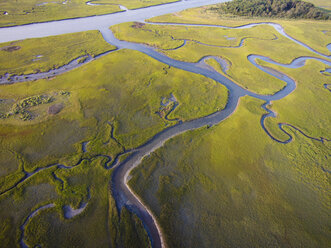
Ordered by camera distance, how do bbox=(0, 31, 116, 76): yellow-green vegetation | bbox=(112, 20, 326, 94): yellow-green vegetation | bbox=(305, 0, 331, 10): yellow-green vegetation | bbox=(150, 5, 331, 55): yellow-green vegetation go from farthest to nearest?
bbox=(305, 0, 331, 10): yellow-green vegetation
bbox=(150, 5, 331, 55): yellow-green vegetation
bbox=(0, 31, 116, 76): yellow-green vegetation
bbox=(112, 20, 326, 94): yellow-green vegetation

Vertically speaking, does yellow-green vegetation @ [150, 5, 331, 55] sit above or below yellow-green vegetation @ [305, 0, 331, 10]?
below

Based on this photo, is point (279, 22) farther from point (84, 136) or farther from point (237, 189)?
point (84, 136)

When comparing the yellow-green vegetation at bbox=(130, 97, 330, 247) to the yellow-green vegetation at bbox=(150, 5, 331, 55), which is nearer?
the yellow-green vegetation at bbox=(130, 97, 330, 247)

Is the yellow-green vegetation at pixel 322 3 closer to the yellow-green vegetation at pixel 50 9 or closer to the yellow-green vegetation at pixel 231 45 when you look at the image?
the yellow-green vegetation at pixel 231 45

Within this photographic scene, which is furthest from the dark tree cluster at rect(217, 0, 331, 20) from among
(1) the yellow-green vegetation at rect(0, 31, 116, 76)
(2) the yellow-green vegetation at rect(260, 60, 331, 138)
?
(1) the yellow-green vegetation at rect(0, 31, 116, 76)

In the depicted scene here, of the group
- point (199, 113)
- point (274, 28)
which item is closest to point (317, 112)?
point (199, 113)

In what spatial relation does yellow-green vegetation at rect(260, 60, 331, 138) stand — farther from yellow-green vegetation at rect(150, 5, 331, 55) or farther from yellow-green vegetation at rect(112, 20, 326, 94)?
yellow-green vegetation at rect(150, 5, 331, 55)

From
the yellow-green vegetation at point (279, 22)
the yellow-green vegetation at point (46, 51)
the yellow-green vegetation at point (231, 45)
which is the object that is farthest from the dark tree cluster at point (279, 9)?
the yellow-green vegetation at point (46, 51)
